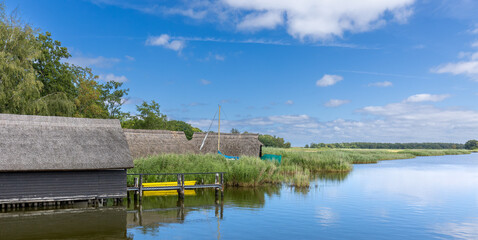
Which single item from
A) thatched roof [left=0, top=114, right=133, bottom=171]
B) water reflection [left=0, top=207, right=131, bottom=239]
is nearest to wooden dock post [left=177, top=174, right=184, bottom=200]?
thatched roof [left=0, top=114, right=133, bottom=171]

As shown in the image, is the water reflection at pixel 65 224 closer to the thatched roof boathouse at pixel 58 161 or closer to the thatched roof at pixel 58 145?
the thatched roof boathouse at pixel 58 161

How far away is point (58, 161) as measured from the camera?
18.0 m

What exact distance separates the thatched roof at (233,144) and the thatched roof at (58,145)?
61.2 ft

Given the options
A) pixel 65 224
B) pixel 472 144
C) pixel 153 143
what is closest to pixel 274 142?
pixel 153 143

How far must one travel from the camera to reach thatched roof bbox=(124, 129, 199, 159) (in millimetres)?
32219

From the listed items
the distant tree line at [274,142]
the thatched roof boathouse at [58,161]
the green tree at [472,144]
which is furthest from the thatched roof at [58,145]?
the green tree at [472,144]

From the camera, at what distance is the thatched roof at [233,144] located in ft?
128

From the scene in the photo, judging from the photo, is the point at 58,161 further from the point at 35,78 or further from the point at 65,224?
the point at 35,78

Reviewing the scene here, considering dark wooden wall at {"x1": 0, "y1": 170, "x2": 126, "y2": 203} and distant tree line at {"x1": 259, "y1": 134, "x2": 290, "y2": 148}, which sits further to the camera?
distant tree line at {"x1": 259, "y1": 134, "x2": 290, "y2": 148}

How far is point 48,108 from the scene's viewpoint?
35.2 meters

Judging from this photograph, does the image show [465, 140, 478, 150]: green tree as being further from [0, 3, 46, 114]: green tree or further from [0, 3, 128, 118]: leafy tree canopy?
[0, 3, 46, 114]: green tree

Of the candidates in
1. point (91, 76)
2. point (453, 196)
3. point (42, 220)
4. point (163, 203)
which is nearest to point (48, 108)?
point (91, 76)

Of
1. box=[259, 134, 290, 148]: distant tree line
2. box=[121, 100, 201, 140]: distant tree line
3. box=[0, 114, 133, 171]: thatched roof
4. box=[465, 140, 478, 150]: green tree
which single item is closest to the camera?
box=[0, 114, 133, 171]: thatched roof

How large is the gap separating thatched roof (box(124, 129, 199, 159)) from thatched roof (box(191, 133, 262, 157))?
11.6 feet
